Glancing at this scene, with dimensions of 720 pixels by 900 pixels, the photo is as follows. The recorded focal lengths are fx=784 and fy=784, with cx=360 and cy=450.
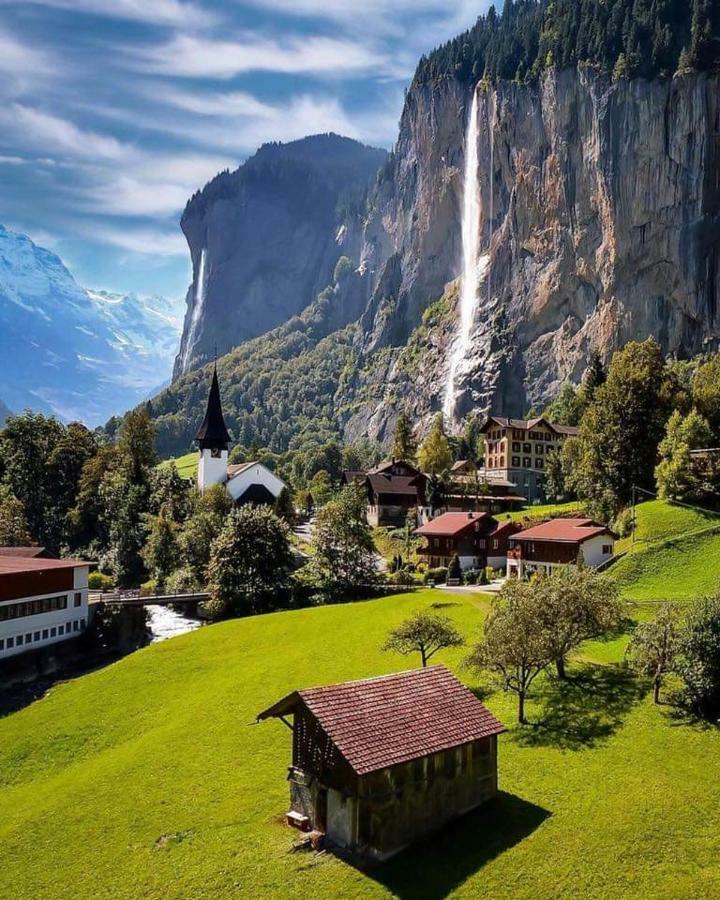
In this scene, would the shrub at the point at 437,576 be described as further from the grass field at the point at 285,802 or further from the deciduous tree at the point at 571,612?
the deciduous tree at the point at 571,612

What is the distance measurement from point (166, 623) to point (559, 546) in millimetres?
31944

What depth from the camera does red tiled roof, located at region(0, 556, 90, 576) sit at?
56081 millimetres

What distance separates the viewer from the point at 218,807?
91.3ft

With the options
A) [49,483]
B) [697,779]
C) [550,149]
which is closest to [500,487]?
[49,483]

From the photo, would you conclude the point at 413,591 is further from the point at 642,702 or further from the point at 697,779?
the point at 697,779

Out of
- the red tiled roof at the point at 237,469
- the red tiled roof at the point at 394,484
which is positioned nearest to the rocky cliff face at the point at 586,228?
the red tiled roof at the point at 394,484

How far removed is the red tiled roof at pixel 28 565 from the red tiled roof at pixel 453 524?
1233 inches

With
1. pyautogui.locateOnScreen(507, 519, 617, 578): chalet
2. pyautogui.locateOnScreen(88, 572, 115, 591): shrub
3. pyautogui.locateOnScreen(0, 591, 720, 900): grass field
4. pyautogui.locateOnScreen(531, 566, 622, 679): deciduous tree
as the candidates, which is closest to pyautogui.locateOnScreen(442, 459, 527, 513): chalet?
pyautogui.locateOnScreen(507, 519, 617, 578): chalet

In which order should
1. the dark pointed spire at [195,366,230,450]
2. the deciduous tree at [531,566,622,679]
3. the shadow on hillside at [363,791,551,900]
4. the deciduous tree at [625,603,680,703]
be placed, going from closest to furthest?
the shadow on hillside at [363,791,551,900] < the deciduous tree at [625,603,680,703] < the deciduous tree at [531,566,622,679] < the dark pointed spire at [195,366,230,450]

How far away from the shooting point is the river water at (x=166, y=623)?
60562 millimetres

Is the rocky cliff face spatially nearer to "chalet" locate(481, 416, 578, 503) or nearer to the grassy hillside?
"chalet" locate(481, 416, 578, 503)

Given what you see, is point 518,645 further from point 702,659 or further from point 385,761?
point 385,761

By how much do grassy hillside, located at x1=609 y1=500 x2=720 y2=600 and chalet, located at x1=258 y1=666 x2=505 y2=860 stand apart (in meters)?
24.2

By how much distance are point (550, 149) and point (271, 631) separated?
143 meters
